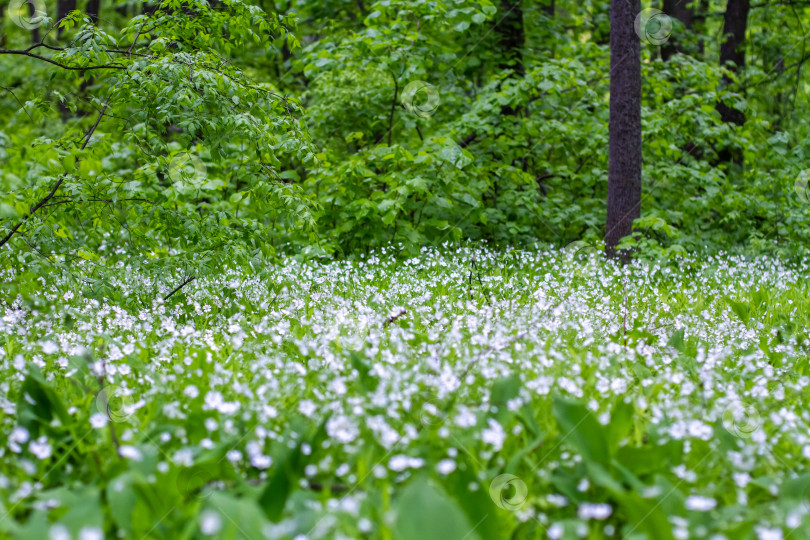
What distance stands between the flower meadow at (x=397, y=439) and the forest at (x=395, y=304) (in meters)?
0.01

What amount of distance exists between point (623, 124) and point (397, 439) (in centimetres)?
635

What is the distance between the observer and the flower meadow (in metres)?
1.86

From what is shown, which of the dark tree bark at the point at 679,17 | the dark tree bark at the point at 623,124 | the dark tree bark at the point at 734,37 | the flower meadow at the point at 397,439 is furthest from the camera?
the dark tree bark at the point at 679,17

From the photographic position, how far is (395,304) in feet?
15.8

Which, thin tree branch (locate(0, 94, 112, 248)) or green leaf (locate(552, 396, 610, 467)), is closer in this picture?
green leaf (locate(552, 396, 610, 467))

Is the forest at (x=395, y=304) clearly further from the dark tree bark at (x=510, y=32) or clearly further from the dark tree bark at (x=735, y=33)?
the dark tree bark at (x=735, y=33)

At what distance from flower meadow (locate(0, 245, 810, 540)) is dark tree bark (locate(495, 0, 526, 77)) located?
22.8 feet

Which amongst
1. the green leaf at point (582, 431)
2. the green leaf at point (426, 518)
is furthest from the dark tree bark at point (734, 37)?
the green leaf at point (426, 518)

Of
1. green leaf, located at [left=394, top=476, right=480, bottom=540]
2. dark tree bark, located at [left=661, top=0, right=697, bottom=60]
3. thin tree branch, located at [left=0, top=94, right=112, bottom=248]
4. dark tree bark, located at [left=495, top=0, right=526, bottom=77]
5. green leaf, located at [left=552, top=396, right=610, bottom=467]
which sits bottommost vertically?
dark tree bark, located at [left=661, top=0, right=697, bottom=60]

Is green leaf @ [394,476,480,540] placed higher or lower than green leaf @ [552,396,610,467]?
higher

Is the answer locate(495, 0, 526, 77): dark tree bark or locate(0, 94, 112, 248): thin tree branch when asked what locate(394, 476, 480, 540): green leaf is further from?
locate(495, 0, 526, 77): dark tree bark

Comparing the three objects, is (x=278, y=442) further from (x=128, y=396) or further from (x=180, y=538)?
(x=128, y=396)

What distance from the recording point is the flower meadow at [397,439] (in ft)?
6.10

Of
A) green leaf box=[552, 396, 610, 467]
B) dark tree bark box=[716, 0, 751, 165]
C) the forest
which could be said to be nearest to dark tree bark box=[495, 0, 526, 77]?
the forest
